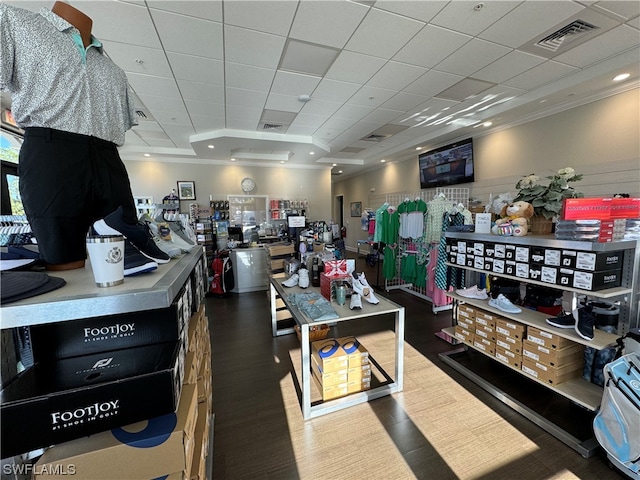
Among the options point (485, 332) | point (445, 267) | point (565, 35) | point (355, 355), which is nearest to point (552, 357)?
point (485, 332)

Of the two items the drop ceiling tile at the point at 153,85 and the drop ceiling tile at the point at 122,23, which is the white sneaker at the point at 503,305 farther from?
the drop ceiling tile at the point at 153,85

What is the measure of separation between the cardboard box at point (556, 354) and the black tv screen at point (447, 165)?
436 cm

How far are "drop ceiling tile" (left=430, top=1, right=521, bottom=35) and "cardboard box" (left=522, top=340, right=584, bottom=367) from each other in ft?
9.11

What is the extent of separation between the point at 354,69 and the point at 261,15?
50.8 inches

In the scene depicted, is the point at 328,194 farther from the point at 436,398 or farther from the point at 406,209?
the point at 436,398

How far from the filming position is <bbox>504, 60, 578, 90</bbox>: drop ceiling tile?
3205mm

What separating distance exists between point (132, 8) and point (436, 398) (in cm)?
407

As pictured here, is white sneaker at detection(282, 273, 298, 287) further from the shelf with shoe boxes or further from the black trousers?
the black trousers

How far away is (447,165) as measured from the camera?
19.5 ft

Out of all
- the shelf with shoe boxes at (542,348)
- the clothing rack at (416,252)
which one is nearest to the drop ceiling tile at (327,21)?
the clothing rack at (416,252)

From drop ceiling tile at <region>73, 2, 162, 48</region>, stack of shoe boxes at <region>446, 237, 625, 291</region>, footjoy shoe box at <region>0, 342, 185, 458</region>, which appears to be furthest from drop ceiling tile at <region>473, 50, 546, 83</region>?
footjoy shoe box at <region>0, 342, 185, 458</region>

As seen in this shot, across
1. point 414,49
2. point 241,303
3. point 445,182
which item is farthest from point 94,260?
point 445,182

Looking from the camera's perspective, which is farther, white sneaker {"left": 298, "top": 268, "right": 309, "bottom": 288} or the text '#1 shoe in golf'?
white sneaker {"left": 298, "top": 268, "right": 309, "bottom": 288}

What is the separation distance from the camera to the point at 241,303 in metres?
4.53
